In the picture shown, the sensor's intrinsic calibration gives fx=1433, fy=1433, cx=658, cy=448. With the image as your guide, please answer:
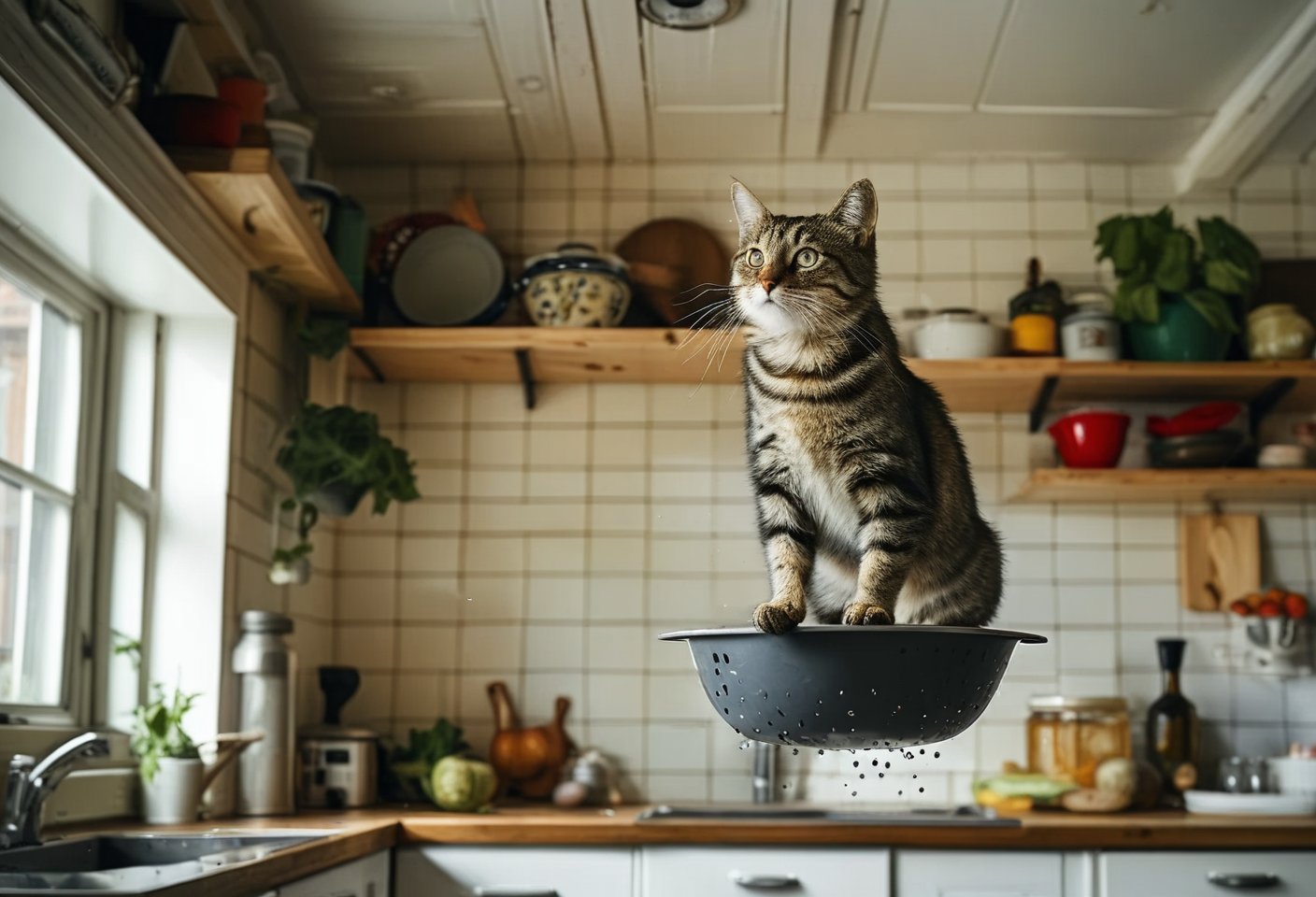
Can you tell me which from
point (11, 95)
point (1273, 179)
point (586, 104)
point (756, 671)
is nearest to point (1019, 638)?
Answer: point (756, 671)

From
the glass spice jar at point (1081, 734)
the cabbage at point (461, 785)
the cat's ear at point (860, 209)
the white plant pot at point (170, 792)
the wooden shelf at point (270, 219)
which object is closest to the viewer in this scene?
the cat's ear at point (860, 209)

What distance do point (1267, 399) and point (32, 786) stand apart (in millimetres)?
2696

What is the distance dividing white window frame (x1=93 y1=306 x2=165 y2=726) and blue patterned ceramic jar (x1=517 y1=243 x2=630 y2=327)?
0.81 metres

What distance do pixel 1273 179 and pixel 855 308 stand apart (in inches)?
123

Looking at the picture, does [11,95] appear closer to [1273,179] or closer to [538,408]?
[538,408]

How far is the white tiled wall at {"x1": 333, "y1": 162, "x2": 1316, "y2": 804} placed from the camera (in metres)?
3.32

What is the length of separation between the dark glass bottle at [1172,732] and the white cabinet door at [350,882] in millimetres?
1693

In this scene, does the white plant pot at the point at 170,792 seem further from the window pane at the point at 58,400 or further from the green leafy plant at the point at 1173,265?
the green leafy plant at the point at 1173,265

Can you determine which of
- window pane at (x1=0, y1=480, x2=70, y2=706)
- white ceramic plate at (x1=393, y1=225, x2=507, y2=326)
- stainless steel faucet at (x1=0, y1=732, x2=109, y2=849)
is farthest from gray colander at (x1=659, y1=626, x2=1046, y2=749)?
white ceramic plate at (x1=393, y1=225, x2=507, y2=326)

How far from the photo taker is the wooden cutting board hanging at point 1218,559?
332 cm

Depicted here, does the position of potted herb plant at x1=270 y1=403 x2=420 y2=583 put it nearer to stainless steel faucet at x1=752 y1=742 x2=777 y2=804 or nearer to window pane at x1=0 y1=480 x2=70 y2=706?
window pane at x1=0 y1=480 x2=70 y2=706

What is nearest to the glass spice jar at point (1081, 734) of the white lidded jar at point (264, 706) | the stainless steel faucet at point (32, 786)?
the white lidded jar at point (264, 706)

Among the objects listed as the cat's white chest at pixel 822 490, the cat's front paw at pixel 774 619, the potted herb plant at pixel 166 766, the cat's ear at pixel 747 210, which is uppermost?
the cat's ear at pixel 747 210

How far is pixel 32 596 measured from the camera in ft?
8.12
